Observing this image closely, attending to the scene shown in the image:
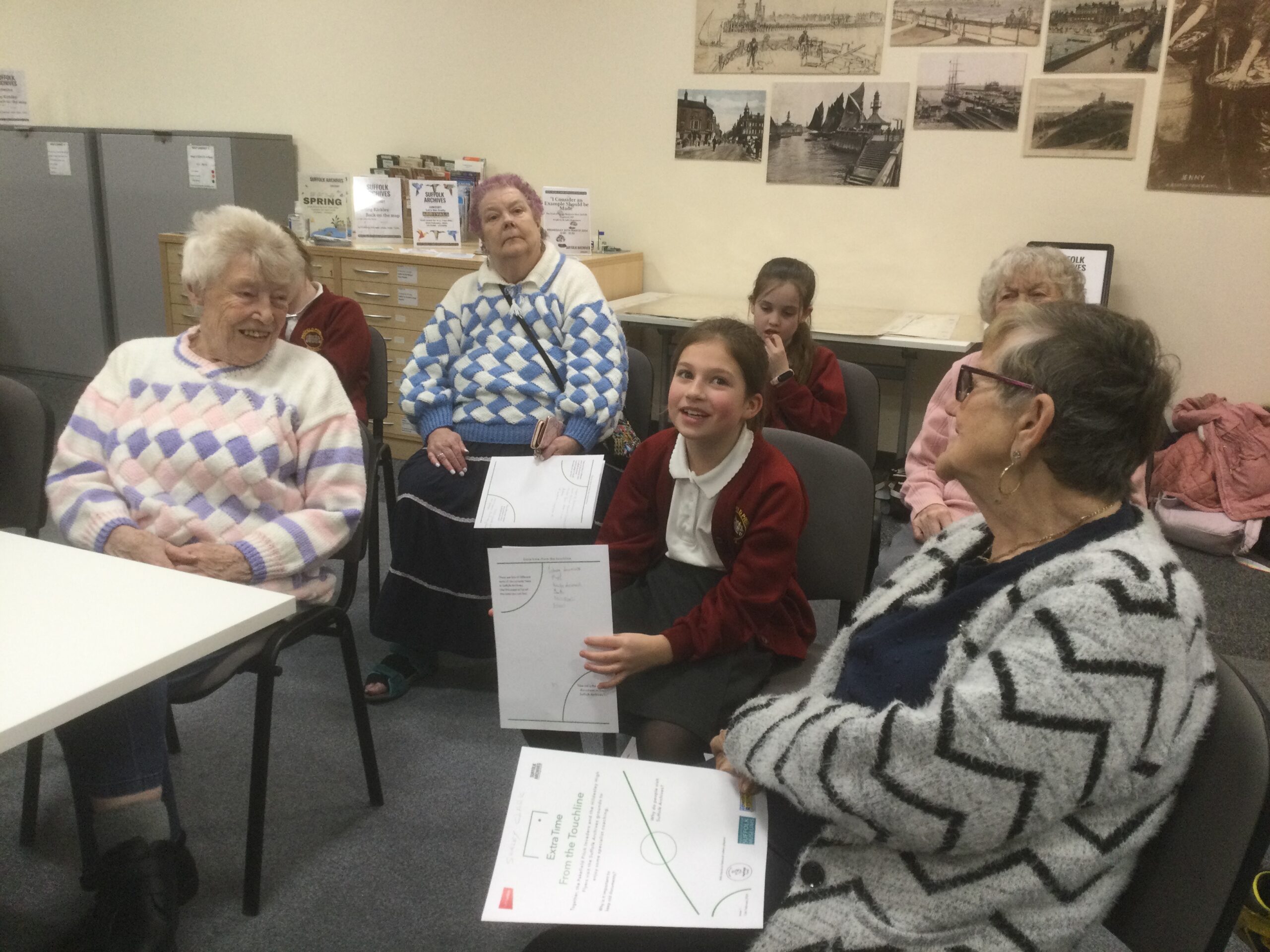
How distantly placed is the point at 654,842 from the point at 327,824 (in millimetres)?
1155

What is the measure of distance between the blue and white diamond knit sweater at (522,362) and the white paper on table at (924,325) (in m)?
1.50

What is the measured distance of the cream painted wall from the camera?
384 centimetres

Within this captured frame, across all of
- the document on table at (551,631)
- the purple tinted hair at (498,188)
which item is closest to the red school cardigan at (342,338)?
the purple tinted hair at (498,188)

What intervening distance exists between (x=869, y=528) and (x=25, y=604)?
1330mm

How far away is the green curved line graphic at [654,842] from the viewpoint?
1.03 m

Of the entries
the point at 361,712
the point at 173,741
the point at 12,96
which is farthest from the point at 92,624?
the point at 12,96

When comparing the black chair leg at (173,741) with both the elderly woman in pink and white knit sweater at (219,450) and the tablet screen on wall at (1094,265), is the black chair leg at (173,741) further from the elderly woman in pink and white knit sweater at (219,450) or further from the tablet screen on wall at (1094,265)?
the tablet screen on wall at (1094,265)

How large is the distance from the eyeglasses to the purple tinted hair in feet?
5.63

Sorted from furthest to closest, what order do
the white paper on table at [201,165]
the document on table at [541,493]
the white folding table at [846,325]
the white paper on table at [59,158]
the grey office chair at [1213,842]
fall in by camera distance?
the white paper on table at [59,158]
the white paper on table at [201,165]
the white folding table at [846,325]
the document on table at [541,493]
the grey office chair at [1213,842]

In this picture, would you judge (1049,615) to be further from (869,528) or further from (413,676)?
(413,676)

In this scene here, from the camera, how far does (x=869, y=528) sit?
1717 mm

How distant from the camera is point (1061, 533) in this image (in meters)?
1.02

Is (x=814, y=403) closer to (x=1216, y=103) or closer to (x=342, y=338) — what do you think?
(x=342, y=338)

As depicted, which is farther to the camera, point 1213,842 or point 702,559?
point 702,559
